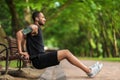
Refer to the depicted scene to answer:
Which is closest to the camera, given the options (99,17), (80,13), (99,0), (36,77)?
(36,77)

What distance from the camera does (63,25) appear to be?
49750 millimetres

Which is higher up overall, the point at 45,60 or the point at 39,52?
the point at 39,52

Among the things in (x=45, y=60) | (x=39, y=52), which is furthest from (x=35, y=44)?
(x=45, y=60)

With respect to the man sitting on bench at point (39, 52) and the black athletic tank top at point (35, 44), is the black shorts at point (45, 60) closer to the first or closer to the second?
the man sitting on bench at point (39, 52)

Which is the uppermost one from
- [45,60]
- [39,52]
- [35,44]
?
[35,44]

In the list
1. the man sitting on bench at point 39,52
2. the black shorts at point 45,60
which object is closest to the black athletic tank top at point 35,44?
the man sitting on bench at point 39,52

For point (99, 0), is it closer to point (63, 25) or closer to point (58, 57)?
point (58, 57)

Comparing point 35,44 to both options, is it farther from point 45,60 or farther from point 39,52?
point 45,60

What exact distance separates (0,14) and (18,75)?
75.1 feet

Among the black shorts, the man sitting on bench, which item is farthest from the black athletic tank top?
the black shorts

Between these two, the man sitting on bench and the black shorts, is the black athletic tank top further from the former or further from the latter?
the black shorts

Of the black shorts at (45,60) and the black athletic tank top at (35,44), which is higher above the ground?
the black athletic tank top at (35,44)

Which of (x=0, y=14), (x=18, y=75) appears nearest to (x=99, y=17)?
(x=0, y=14)

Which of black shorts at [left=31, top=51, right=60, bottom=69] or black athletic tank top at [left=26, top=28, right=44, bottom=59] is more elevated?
black athletic tank top at [left=26, top=28, right=44, bottom=59]
